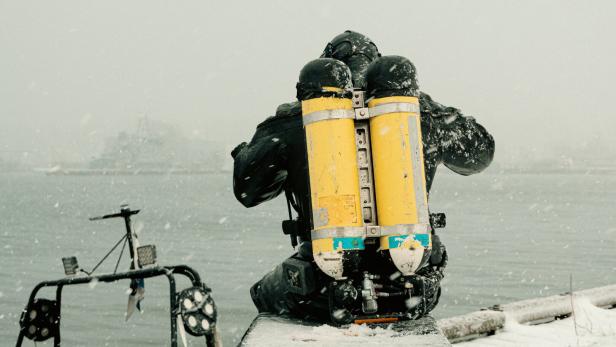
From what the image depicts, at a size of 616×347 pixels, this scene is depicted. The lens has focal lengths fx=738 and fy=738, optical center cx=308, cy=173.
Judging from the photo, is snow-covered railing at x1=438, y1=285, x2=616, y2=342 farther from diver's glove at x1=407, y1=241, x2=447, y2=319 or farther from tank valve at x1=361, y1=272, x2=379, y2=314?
tank valve at x1=361, y1=272, x2=379, y2=314

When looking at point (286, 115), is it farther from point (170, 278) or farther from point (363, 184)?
point (170, 278)

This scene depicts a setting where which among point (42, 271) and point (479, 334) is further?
point (42, 271)

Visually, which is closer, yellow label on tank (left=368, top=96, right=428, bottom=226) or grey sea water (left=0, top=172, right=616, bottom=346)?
yellow label on tank (left=368, top=96, right=428, bottom=226)

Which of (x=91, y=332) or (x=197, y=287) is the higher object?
(x=197, y=287)

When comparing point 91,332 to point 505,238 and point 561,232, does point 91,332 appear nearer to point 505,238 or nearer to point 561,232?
point 505,238

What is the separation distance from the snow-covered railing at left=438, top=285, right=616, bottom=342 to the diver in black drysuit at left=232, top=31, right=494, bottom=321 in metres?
1.83

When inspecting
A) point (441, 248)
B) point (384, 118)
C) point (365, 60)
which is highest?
point (365, 60)

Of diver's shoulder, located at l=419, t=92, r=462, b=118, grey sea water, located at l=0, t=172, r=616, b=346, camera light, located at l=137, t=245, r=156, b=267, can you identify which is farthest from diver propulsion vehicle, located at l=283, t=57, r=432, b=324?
grey sea water, located at l=0, t=172, r=616, b=346

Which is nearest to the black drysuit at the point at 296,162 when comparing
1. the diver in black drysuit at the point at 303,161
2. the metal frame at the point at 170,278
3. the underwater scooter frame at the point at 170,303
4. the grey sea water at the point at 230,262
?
the diver in black drysuit at the point at 303,161

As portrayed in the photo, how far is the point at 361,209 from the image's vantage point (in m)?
3.57

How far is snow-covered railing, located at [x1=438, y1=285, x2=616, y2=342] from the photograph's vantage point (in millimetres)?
5858

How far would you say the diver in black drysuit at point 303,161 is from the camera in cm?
397

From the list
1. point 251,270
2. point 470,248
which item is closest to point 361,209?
point 251,270

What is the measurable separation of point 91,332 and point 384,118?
58.3ft
